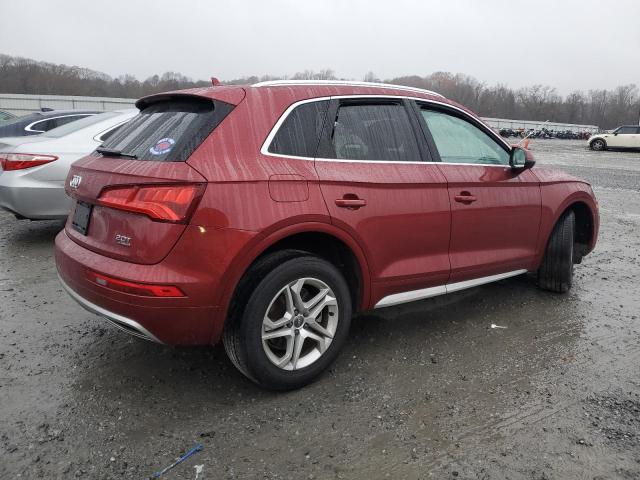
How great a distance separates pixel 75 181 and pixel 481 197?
2744 millimetres

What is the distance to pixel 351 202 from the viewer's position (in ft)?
9.38

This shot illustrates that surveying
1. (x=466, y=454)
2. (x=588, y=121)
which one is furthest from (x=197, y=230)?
(x=588, y=121)

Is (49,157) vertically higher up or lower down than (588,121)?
lower down

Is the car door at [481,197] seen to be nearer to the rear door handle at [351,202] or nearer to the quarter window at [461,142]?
the quarter window at [461,142]

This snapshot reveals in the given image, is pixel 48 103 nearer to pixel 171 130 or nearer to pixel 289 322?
pixel 171 130

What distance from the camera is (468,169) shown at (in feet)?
11.7

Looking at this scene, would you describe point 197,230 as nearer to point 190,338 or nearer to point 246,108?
point 190,338

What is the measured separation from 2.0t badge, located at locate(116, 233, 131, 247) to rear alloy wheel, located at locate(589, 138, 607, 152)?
35.7m

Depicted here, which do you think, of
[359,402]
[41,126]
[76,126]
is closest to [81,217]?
[359,402]

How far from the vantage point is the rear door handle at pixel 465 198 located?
11.3 ft

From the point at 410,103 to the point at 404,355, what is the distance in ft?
5.74

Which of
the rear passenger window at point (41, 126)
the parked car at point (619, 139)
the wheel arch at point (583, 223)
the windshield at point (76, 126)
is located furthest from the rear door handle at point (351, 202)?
the parked car at point (619, 139)

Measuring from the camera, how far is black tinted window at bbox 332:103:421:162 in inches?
118

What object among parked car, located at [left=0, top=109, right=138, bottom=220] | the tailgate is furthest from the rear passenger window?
the tailgate
